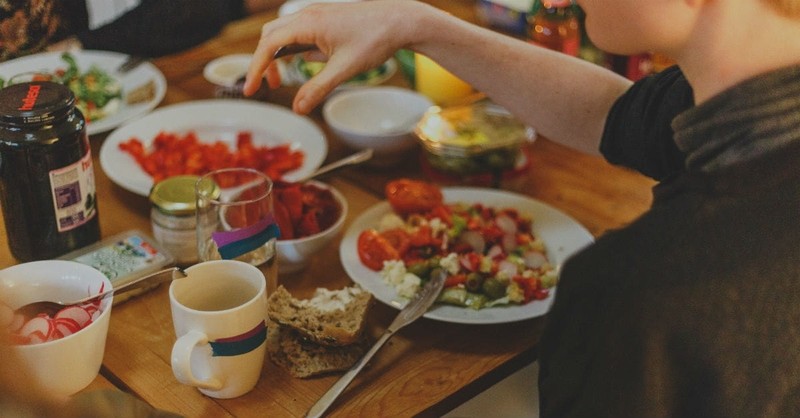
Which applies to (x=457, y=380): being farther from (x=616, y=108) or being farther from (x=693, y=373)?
(x=616, y=108)

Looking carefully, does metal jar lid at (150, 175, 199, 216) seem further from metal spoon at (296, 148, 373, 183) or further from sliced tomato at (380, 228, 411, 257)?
sliced tomato at (380, 228, 411, 257)

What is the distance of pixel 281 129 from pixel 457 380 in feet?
Answer: 2.62

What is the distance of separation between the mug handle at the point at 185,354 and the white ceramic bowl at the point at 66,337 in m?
0.12

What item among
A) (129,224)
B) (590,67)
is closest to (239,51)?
(129,224)

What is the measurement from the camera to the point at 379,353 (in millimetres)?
1163

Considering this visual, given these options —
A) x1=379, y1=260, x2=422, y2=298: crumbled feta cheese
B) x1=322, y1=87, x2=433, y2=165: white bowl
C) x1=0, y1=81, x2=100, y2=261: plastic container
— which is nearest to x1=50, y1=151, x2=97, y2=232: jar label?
x1=0, y1=81, x2=100, y2=261: plastic container

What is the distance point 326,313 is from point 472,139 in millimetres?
627

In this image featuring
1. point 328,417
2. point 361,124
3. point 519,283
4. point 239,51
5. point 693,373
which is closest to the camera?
point 693,373

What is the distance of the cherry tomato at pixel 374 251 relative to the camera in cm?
129

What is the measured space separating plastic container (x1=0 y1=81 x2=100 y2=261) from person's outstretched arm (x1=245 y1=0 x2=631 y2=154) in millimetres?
262

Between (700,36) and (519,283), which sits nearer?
(700,36)

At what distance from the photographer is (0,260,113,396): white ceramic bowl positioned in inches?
38.6

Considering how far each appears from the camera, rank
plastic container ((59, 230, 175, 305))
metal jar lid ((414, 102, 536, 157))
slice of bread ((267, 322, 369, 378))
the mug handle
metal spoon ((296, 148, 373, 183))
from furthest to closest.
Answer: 1. metal jar lid ((414, 102, 536, 157))
2. metal spoon ((296, 148, 373, 183))
3. plastic container ((59, 230, 175, 305))
4. slice of bread ((267, 322, 369, 378))
5. the mug handle

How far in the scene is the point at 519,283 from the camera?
4.15ft
